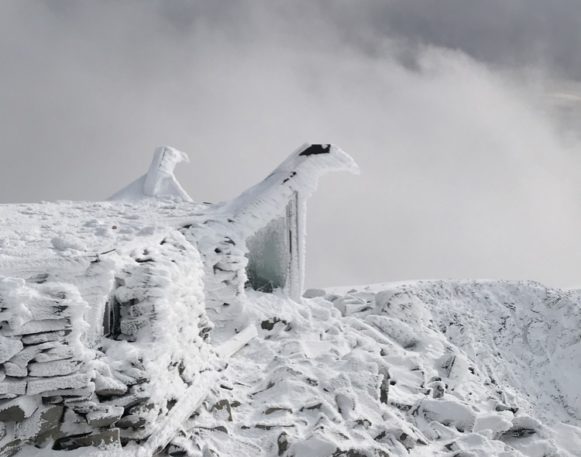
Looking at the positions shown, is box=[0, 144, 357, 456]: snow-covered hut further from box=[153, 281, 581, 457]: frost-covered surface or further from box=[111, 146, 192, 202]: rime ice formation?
box=[111, 146, 192, 202]: rime ice formation

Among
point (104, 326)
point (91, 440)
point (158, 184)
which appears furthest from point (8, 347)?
point (158, 184)

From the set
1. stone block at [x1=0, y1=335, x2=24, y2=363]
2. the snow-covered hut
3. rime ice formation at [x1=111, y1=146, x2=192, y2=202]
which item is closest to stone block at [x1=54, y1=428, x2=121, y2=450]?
the snow-covered hut

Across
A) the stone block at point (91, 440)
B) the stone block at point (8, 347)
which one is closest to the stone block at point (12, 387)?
the stone block at point (8, 347)

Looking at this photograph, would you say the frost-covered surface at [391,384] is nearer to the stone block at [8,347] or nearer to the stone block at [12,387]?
the stone block at [12,387]

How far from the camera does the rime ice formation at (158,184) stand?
11.9m

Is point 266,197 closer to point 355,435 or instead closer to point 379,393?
point 379,393

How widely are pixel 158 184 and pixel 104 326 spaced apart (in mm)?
6915

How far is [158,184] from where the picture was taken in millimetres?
12258

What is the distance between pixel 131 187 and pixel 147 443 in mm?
A: 7791

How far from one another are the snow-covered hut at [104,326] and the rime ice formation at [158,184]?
3018mm

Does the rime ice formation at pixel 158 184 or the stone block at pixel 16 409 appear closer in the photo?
the stone block at pixel 16 409

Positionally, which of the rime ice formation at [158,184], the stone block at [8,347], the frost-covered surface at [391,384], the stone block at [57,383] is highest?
the rime ice formation at [158,184]

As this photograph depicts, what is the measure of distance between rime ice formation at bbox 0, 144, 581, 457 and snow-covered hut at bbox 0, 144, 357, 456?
0.01m

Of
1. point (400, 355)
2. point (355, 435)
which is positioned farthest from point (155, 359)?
point (400, 355)
